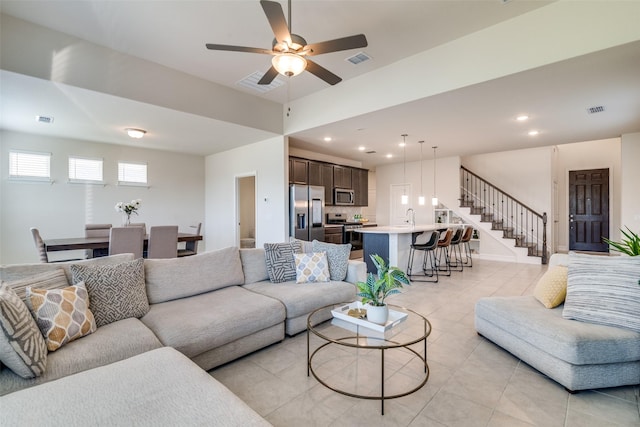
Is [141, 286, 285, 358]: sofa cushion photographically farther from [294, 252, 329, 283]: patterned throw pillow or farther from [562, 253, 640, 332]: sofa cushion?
[562, 253, 640, 332]: sofa cushion

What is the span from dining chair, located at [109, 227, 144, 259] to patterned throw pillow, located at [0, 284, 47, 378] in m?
2.61

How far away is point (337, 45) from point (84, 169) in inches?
248

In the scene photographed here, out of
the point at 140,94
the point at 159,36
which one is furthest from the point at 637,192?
the point at 140,94

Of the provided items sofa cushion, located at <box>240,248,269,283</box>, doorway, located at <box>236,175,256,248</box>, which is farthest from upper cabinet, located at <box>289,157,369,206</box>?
sofa cushion, located at <box>240,248,269,283</box>

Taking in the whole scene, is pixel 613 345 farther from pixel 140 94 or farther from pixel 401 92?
pixel 140 94

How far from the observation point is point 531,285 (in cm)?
494

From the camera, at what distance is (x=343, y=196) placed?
836cm

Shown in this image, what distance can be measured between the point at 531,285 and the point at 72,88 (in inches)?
285

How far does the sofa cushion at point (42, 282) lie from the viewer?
1.86m

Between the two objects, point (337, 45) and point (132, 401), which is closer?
point (132, 401)

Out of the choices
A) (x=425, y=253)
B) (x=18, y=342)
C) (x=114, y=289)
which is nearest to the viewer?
(x=18, y=342)

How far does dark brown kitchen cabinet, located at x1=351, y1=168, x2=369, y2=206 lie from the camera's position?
8805 millimetres

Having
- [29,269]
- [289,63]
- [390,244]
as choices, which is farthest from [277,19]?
[390,244]

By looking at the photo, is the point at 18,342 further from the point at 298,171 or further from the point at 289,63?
the point at 298,171
